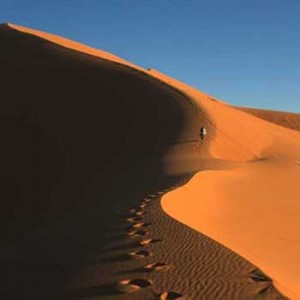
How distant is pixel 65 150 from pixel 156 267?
1776cm

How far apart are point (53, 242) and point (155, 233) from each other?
1.43 meters

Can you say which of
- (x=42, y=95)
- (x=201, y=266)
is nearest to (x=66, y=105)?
(x=42, y=95)

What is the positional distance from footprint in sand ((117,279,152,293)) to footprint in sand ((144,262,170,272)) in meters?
0.32

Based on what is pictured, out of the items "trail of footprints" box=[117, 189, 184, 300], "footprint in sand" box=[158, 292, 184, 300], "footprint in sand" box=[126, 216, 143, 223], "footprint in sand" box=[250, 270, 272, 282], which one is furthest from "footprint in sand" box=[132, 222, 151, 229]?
"footprint in sand" box=[158, 292, 184, 300]

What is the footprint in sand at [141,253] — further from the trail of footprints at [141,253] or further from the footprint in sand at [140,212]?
the footprint in sand at [140,212]

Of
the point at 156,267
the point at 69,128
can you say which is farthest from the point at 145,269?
the point at 69,128

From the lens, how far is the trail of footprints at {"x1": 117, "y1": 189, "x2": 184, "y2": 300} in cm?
552

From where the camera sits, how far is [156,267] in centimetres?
623

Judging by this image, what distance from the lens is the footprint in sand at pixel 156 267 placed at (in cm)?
615

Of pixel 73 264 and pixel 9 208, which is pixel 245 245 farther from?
pixel 9 208

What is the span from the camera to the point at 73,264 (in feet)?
21.9

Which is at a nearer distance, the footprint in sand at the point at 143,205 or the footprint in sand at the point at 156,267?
the footprint in sand at the point at 156,267

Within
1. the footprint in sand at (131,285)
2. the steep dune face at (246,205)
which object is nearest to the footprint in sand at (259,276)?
the steep dune face at (246,205)

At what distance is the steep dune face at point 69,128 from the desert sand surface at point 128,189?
0.08 meters
